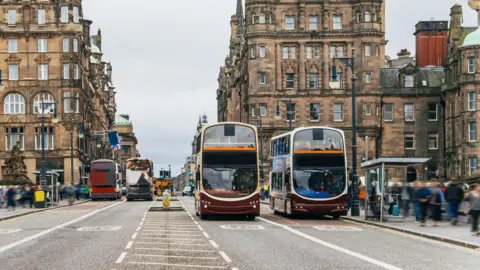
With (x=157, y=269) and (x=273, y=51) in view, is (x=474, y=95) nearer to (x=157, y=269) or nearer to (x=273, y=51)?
(x=273, y=51)

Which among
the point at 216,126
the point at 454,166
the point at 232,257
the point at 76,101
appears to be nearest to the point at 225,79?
the point at 76,101

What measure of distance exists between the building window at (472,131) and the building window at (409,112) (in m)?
14.9

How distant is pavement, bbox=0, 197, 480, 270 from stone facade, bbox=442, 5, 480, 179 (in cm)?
5181

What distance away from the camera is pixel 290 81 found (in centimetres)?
9531

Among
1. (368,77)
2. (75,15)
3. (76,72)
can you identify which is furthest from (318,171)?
(75,15)

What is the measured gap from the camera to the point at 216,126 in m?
35.7

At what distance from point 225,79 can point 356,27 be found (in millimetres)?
60827

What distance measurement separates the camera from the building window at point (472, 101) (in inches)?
3215

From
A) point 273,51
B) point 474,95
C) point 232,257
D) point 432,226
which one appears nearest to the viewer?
point 232,257

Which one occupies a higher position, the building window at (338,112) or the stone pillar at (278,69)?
the stone pillar at (278,69)

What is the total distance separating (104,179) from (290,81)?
26.2 meters

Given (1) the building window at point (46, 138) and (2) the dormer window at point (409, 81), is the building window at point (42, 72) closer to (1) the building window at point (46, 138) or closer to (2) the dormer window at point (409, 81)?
(1) the building window at point (46, 138)

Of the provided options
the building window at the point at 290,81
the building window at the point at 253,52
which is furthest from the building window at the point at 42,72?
the building window at the point at 290,81

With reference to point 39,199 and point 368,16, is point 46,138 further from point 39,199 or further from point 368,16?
point 39,199
